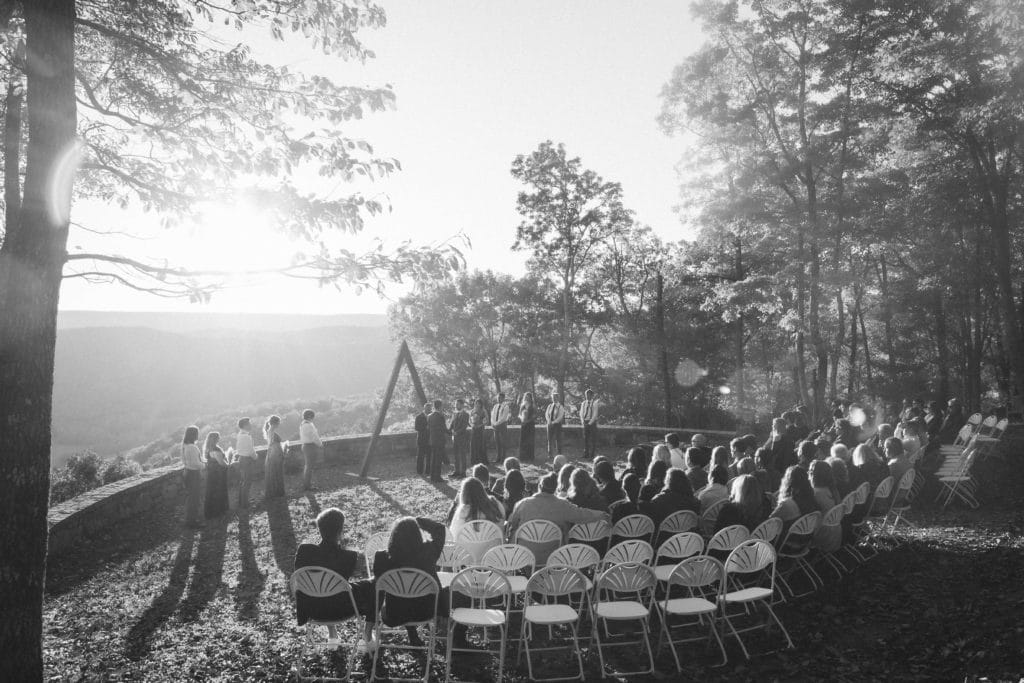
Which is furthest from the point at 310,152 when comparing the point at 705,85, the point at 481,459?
the point at 705,85

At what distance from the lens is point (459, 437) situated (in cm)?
1504

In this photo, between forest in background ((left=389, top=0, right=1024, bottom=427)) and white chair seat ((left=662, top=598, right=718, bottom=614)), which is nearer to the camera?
white chair seat ((left=662, top=598, right=718, bottom=614))

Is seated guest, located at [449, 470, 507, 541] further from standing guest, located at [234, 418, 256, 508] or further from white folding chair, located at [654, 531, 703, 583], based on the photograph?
standing guest, located at [234, 418, 256, 508]

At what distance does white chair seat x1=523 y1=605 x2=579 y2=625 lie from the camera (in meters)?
5.14

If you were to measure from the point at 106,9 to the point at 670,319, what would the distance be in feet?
110

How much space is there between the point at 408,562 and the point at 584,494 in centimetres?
233

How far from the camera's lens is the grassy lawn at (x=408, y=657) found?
5.22 m

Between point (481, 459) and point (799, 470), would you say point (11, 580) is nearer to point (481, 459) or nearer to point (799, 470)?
point (799, 470)

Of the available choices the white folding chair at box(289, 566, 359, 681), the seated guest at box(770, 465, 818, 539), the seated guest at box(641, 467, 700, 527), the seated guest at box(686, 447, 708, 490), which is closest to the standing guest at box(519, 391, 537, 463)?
the seated guest at box(686, 447, 708, 490)

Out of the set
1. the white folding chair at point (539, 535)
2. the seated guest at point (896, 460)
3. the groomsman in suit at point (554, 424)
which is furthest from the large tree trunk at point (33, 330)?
the groomsman in suit at point (554, 424)

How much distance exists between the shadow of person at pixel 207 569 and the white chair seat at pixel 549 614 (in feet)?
11.2

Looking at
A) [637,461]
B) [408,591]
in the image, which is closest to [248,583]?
[408,591]

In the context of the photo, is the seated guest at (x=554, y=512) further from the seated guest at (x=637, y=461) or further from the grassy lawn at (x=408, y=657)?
the seated guest at (x=637, y=461)

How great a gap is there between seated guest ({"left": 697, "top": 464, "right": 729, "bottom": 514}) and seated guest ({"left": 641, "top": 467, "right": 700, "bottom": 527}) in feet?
1.66
